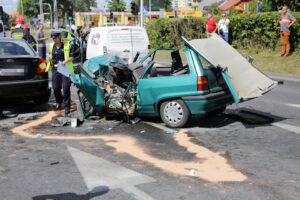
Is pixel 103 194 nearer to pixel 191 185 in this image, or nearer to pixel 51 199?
pixel 51 199

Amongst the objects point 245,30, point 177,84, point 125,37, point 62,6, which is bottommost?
point 177,84

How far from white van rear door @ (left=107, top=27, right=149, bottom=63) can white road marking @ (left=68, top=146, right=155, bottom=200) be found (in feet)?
29.0

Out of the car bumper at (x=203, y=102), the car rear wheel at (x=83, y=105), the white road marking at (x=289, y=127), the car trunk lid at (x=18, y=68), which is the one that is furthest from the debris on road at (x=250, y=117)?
the car trunk lid at (x=18, y=68)

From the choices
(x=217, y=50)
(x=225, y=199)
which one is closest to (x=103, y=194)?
(x=225, y=199)

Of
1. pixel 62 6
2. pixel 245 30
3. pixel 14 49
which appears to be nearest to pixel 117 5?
pixel 62 6

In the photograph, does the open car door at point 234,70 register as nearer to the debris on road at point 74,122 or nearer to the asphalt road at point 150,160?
the asphalt road at point 150,160

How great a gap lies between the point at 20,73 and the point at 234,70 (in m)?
4.35

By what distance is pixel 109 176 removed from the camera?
473 cm

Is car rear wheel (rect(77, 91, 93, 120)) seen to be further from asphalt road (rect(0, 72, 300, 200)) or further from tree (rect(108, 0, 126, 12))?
tree (rect(108, 0, 126, 12))

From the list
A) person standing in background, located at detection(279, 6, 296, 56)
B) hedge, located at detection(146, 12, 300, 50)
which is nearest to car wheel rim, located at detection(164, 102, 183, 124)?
person standing in background, located at detection(279, 6, 296, 56)

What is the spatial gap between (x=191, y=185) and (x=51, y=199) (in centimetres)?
149

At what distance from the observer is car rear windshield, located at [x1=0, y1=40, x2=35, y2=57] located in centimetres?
867

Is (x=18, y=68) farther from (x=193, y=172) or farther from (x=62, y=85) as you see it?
(x=193, y=172)

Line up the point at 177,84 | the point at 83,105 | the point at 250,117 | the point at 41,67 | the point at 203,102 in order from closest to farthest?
the point at 203,102 < the point at 177,84 < the point at 250,117 < the point at 83,105 < the point at 41,67
